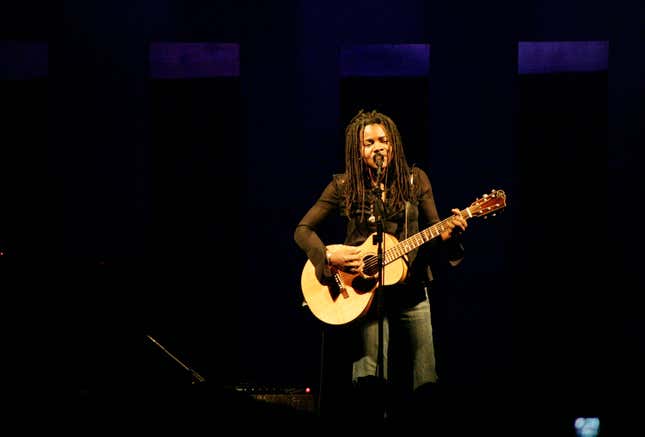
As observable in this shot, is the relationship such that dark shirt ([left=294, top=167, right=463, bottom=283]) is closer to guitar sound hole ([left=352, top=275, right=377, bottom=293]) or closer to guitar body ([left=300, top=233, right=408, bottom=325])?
guitar body ([left=300, top=233, right=408, bottom=325])

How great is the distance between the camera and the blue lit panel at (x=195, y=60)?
6.43 metres

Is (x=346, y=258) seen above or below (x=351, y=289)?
above

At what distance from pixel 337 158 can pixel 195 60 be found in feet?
4.91

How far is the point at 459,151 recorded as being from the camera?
237 inches

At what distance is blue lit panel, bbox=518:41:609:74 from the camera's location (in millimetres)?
6203

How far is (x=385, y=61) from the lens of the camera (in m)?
6.30

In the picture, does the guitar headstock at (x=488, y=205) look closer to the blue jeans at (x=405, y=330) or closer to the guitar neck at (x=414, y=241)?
the guitar neck at (x=414, y=241)

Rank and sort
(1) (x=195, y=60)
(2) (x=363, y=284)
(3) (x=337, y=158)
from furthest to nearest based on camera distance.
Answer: (1) (x=195, y=60)
(3) (x=337, y=158)
(2) (x=363, y=284)

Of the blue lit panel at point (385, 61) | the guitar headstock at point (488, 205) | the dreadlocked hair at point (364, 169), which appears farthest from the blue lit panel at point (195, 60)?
the guitar headstock at point (488, 205)

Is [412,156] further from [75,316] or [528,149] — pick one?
[75,316]

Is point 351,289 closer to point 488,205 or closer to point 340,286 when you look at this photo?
point 340,286

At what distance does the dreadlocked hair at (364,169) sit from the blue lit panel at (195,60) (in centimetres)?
157

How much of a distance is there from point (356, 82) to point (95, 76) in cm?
210

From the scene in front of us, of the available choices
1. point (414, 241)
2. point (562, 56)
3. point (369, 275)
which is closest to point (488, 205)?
point (414, 241)
